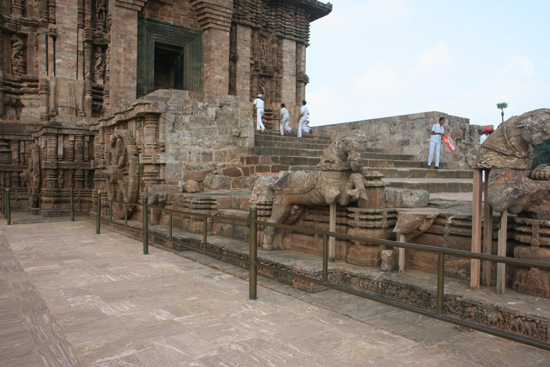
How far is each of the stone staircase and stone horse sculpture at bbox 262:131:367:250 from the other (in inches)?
116

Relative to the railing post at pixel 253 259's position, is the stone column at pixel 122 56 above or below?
above

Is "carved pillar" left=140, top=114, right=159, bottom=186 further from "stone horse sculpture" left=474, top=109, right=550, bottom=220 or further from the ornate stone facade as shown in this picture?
"stone horse sculpture" left=474, top=109, right=550, bottom=220

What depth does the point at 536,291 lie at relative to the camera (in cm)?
308

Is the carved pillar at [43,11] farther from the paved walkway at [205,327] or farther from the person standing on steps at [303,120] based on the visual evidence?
the paved walkway at [205,327]

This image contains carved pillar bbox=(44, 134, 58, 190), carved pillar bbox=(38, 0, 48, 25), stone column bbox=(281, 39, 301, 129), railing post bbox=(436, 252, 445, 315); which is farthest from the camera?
stone column bbox=(281, 39, 301, 129)

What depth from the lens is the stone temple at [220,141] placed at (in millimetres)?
3971

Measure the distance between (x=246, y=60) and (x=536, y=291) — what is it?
1710 centimetres

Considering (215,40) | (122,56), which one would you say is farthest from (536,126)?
(215,40)

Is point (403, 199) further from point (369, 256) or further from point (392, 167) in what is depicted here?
point (392, 167)

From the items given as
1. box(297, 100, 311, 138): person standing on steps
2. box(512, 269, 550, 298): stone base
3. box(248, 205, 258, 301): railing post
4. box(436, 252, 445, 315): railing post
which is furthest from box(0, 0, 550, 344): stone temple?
box(248, 205, 258, 301): railing post

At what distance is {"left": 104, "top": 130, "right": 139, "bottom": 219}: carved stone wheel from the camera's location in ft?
29.8

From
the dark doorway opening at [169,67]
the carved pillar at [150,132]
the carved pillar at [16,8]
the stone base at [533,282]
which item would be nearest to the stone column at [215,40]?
the dark doorway opening at [169,67]

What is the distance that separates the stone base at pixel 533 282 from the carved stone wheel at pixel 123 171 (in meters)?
7.43

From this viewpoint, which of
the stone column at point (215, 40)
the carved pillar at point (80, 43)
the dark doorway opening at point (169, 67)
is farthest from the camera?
the dark doorway opening at point (169, 67)
